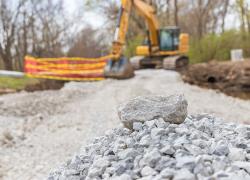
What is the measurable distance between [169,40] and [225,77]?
8.21 meters

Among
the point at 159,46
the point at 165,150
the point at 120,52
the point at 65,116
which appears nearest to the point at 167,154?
the point at 165,150

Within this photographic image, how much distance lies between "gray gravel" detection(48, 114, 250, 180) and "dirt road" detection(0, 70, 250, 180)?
2.10 metres

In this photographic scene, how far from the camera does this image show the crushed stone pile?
2.54m

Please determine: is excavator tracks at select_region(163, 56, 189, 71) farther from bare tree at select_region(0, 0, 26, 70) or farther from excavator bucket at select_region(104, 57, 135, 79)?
bare tree at select_region(0, 0, 26, 70)

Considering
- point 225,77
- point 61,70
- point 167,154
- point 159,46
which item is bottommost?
point 225,77

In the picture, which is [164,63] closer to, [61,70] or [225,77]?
[61,70]

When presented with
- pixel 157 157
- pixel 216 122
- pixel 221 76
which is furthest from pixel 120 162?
pixel 221 76

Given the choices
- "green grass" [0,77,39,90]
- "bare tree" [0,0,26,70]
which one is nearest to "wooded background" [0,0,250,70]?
"bare tree" [0,0,26,70]

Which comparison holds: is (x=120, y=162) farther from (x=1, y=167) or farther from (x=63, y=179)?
(x=1, y=167)

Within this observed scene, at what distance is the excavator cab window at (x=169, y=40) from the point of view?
20.9m

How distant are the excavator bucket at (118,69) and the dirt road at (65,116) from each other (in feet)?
1.93

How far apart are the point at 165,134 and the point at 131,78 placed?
1388 centimetres

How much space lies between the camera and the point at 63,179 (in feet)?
9.96

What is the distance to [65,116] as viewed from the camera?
10086mm
